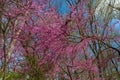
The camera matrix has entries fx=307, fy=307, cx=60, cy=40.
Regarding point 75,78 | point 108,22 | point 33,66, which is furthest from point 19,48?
point 108,22

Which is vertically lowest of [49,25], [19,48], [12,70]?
[12,70]

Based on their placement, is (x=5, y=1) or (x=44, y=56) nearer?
(x=5, y=1)

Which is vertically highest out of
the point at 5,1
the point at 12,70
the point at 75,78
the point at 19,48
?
the point at 5,1

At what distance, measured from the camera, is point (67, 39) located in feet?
24.9

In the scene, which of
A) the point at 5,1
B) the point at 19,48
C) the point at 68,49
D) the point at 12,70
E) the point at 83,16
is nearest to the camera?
the point at 5,1

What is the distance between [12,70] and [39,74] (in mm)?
2394

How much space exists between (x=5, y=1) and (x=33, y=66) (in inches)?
125

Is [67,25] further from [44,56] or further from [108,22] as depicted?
[108,22]

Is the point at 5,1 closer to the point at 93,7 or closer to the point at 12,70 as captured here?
the point at 12,70

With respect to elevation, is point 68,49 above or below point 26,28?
below

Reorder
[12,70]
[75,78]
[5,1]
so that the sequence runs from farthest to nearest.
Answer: [75,78], [12,70], [5,1]

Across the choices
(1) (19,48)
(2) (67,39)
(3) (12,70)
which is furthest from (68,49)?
(3) (12,70)

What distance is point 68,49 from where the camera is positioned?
7.99 metres

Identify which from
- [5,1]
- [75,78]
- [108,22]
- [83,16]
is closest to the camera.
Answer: [5,1]
